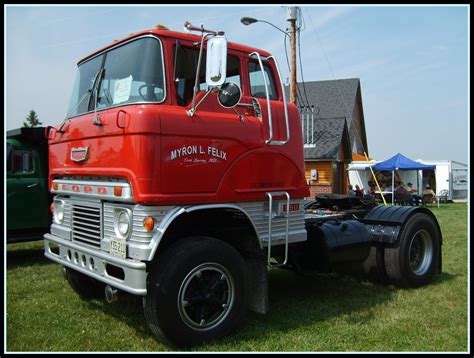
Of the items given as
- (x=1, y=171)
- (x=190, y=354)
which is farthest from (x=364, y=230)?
(x=1, y=171)

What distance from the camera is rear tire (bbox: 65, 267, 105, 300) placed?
5.79m

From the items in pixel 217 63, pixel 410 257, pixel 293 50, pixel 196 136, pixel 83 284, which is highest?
pixel 293 50

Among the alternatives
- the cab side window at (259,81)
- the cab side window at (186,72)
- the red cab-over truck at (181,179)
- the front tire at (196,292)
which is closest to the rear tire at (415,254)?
the red cab-over truck at (181,179)

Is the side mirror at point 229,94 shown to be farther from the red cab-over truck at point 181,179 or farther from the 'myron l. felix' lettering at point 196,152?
the 'myron l. felix' lettering at point 196,152

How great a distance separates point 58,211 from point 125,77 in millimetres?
1762

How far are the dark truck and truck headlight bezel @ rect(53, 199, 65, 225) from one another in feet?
12.5

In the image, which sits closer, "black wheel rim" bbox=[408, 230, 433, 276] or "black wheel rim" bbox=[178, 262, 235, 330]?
"black wheel rim" bbox=[178, 262, 235, 330]

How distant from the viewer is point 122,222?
418 centimetres

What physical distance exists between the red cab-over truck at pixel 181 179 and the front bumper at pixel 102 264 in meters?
0.01

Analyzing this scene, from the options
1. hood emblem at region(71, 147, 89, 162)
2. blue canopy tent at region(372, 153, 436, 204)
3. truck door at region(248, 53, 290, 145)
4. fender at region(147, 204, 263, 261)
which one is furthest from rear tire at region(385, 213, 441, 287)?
blue canopy tent at region(372, 153, 436, 204)

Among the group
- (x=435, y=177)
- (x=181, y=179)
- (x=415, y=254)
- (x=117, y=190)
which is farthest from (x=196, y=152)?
(x=435, y=177)

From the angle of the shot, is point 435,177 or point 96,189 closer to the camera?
point 96,189

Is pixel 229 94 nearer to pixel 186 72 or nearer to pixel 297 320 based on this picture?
pixel 186 72

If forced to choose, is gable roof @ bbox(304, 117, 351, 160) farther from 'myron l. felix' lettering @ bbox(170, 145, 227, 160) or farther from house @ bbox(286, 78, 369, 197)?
'myron l. felix' lettering @ bbox(170, 145, 227, 160)
